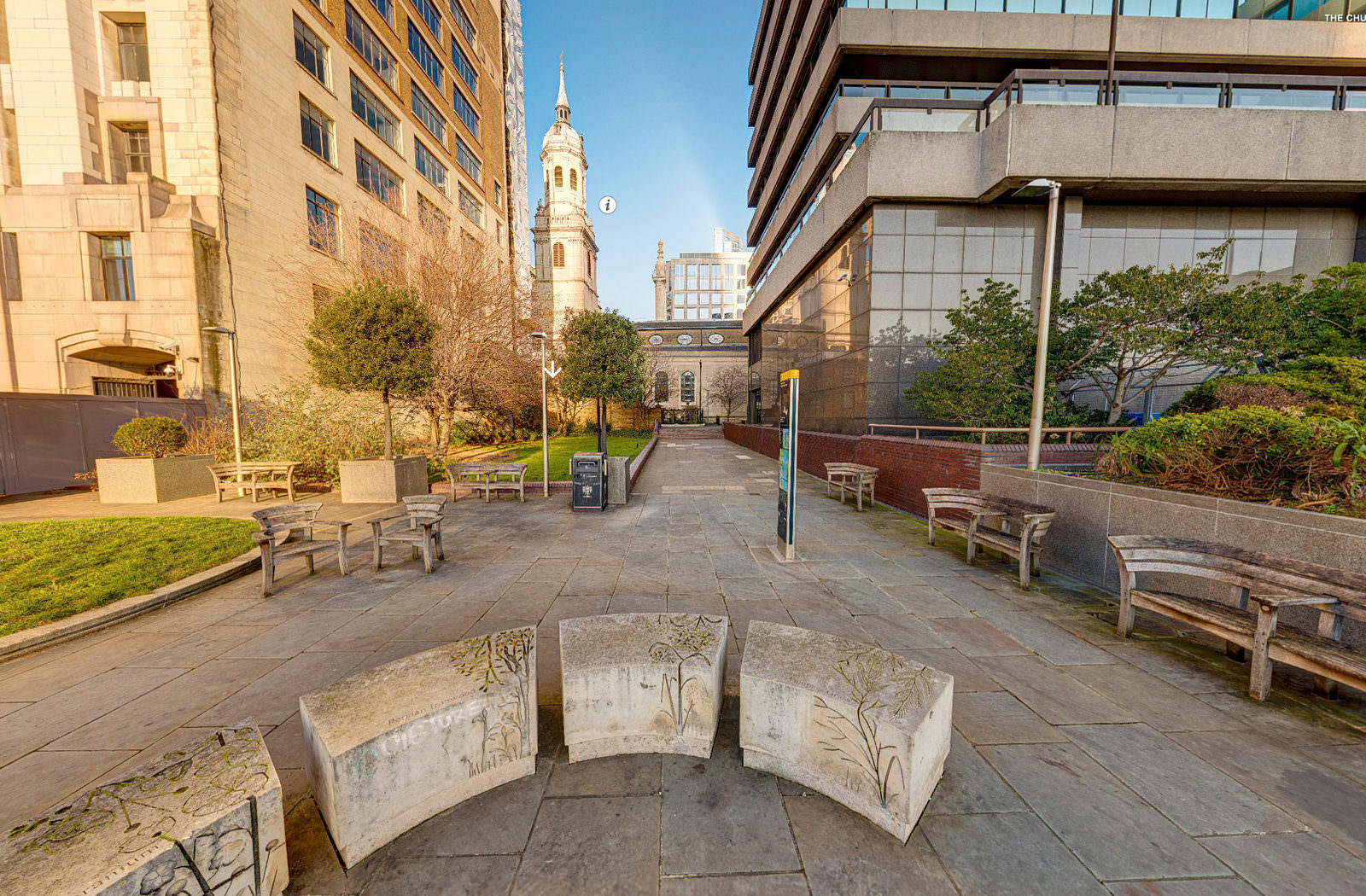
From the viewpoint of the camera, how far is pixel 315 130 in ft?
68.0

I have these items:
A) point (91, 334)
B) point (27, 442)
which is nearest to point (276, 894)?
point (27, 442)

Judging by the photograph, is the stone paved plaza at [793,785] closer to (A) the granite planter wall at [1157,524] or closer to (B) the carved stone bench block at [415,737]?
(B) the carved stone bench block at [415,737]

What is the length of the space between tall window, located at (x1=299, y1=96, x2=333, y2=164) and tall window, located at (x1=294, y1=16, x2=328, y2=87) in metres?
1.31

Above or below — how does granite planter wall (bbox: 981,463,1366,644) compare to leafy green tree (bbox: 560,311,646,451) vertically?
below

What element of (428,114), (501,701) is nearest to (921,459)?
(501,701)

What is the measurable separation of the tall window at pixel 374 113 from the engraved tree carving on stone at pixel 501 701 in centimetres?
3046

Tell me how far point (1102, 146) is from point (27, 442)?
30808mm

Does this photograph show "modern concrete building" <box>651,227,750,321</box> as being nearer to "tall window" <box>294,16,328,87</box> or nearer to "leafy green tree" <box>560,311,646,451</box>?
"tall window" <box>294,16,328,87</box>

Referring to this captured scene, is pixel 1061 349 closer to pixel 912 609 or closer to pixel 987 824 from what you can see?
pixel 912 609

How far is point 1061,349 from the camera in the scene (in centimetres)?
1245

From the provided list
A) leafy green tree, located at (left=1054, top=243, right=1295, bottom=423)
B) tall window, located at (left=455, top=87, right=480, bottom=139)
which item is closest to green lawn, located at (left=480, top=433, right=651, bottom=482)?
leafy green tree, located at (left=1054, top=243, right=1295, bottom=423)

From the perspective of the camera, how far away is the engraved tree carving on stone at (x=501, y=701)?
8.61ft

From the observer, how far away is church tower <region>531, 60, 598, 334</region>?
59.1 meters

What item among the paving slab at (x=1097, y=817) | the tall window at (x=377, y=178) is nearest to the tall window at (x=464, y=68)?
the tall window at (x=377, y=178)
